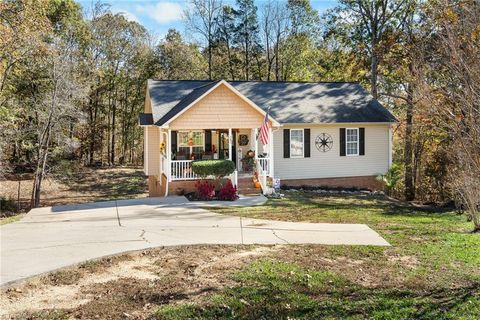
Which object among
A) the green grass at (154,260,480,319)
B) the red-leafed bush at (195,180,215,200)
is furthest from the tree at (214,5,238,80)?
the green grass at (154,260,480,319)

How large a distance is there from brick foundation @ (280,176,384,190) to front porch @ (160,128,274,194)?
2.28 metres

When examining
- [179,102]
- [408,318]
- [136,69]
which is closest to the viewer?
[408,318]

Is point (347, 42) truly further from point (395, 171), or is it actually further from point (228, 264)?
point (228, 264)

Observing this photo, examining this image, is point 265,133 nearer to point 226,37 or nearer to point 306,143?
point 306,143

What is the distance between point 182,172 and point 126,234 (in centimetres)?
716

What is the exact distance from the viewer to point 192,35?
37000mm

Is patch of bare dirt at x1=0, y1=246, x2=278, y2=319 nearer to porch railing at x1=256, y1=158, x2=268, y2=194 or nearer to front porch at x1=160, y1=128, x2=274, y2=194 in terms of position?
front porch at x1=160, y1=128, x2=274, y2=194

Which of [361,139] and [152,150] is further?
[361,139]

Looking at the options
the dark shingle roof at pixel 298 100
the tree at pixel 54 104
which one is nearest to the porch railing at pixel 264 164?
the dark shingle roof at pixel 298 100

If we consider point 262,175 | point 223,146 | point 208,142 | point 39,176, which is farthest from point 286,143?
point 39,176

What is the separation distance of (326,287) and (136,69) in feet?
103

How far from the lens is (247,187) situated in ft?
56.2

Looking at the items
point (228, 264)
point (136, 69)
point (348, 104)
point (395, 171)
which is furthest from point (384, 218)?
point (136, 69)

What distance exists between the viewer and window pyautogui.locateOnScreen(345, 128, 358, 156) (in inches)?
811
